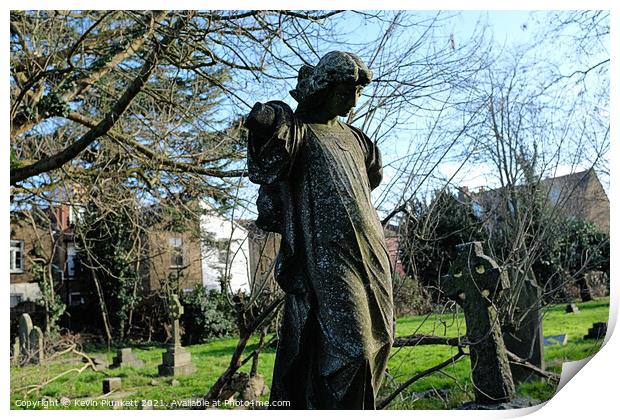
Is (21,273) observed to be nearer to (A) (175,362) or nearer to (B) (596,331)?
(A) (175,362)

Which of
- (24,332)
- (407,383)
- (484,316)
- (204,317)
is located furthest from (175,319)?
(407,383)

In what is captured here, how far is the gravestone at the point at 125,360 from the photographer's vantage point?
1213 centimetres

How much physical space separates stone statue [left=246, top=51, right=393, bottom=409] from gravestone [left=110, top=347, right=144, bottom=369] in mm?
10509

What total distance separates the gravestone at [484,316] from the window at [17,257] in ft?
47.1

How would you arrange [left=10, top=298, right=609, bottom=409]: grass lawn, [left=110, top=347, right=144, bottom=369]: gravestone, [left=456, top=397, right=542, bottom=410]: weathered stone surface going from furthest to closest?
[left=110, top=347, right=144, bottom=369]: gravestone
[left=10, top=298, right=609, bottom=409]: grass lawn
[left=456, top=397, right=542, bottom=410]: weathered stone surface

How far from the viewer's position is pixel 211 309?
49.3 feet

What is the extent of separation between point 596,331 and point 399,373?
4227mm

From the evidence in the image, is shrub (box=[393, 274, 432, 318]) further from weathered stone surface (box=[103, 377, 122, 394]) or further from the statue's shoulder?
weathered stone surface (box=[103, 377, 122, 394])

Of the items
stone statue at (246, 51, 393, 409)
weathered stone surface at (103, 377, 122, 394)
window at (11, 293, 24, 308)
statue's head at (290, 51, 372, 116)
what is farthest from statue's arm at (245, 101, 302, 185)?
window at (11, 293, 24, 308)

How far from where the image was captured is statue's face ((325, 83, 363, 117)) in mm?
2635

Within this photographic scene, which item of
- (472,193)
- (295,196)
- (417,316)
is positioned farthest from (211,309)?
(295,196)

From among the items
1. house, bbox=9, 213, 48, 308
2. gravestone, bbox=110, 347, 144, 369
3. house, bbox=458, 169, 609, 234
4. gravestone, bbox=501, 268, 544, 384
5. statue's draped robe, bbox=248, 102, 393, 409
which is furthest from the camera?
house, bbox=9, 213, 48, 308

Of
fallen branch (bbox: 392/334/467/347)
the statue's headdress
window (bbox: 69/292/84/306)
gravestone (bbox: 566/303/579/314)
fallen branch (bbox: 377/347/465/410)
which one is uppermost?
the statue's headdress

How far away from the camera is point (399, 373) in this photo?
7.81 meters
